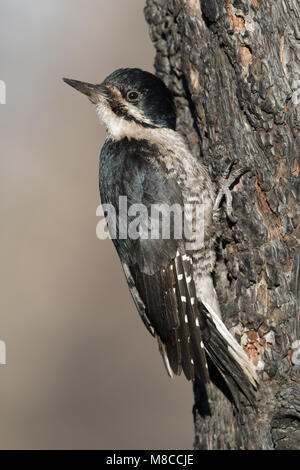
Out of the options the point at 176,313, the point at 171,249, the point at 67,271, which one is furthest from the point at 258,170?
the point at 67,271

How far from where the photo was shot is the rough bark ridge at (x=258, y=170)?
3.28 meters

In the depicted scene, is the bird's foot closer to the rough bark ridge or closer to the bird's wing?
the rough bark ridge

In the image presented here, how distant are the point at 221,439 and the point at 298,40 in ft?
7.35

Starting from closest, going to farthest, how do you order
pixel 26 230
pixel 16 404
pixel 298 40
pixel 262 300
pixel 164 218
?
pixel 298 40 → pixel 262 300 → pixel 164 218 → pixel 16 404 → pixel 26 230

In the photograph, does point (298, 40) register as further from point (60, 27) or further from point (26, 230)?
point (60, 27)

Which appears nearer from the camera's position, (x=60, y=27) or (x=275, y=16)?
(x=275, y=16)

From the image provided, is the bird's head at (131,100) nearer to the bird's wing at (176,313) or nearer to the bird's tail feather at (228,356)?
the bird's wing at (176,313)

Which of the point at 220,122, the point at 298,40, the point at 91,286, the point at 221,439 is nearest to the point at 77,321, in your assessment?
the point at 91,286

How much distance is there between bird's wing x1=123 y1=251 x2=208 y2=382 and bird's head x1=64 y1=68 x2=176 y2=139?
0.88m

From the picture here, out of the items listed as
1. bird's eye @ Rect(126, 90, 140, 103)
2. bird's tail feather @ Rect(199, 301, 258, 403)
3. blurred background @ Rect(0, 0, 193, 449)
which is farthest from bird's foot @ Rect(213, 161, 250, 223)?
blurred background @ Rect(0, 0, 193, 449)

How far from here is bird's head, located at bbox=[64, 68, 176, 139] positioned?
3.97m

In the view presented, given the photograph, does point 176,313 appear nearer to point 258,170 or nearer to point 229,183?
point 229,183

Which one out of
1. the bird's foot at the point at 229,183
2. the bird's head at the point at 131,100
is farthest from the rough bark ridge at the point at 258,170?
the bird's head at the point at 131,100

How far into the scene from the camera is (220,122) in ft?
11.7
